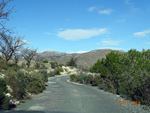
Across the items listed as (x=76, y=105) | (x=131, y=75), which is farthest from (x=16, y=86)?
(x=131, y=75)

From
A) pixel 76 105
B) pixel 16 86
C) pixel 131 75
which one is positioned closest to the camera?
pixel 76 105

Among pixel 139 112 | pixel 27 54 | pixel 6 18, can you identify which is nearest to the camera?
pixel 139 112

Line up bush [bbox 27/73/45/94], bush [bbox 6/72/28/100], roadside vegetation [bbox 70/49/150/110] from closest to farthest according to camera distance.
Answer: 1. roadside vegetation [bbox 70/49/150/110]
2. bush [bbox 6/72/28/100]
3. bush [bbox 27/73/45/94]

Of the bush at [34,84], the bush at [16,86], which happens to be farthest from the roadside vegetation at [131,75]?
the bush at [16,86]

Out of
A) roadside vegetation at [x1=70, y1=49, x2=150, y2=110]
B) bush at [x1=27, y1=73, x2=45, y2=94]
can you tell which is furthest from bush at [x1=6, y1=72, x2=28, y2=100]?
roadside vegetation at [x1=70, y1=49, x2=150, y2=110]

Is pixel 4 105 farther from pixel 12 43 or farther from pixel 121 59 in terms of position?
pixel 12 43

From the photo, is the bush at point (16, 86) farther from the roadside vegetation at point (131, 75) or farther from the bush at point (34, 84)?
the roadside vegetation at point (131, 75)

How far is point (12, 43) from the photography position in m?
35.4

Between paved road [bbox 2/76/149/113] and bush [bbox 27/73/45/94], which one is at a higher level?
bush [bbox 27/73/45/94]

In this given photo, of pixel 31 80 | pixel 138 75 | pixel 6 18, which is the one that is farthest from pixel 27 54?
pixel 138 75

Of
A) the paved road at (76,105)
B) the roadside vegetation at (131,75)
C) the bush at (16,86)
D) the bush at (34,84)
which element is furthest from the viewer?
the bush at (34,84)

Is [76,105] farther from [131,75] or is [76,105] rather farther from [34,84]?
[34,84]

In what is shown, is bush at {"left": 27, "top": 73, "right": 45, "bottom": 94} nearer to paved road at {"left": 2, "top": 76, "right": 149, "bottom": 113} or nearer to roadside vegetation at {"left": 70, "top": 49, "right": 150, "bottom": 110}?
paved road at {"left": 2, "top": 76, "right": 149, "bottom": 113}

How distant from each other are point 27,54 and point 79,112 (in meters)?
47.6
